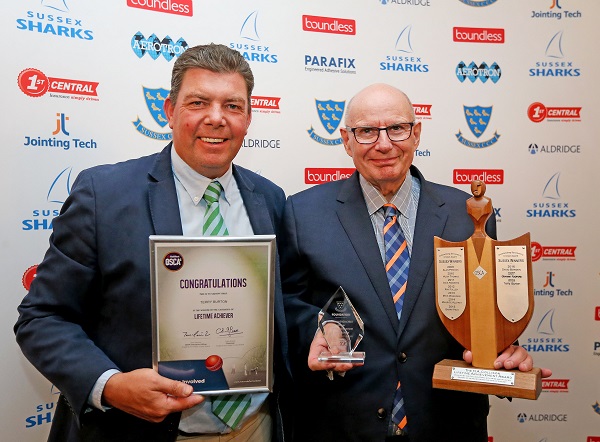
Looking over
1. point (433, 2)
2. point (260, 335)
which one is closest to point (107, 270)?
point (260, 335)

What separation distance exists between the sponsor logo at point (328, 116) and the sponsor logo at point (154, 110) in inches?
32.9

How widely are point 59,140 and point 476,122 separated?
237 centimetres

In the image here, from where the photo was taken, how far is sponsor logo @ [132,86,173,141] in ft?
8.28

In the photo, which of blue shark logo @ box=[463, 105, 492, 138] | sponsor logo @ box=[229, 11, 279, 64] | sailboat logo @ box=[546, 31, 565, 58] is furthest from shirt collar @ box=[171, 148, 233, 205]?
sailboat logo @ box=[546, 31, 565, 58]

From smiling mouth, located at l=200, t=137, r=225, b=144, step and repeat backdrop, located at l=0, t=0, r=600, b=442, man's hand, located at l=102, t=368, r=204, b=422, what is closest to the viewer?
man's hand, located at l=102, t=368, r=204, b=422

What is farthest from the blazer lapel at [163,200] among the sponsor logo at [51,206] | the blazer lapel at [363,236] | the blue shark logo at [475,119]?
the blue shark logo at [475,119]

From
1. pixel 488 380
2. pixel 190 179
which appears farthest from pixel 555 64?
pixel 190 179

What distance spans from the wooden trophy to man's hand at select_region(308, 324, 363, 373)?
1.10 feet

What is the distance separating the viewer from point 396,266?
1830 millimetres

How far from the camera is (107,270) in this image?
1531mm

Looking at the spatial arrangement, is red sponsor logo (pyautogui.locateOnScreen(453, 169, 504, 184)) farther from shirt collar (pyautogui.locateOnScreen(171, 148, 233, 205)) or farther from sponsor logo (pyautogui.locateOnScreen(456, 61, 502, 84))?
shirt collar (pyautogui.locateOnScreen(171, 148, 233, 205))

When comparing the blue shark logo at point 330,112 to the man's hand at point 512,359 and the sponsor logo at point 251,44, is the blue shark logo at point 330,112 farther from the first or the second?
the man's hand at point 512,359

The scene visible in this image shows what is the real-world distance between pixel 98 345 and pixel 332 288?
0.84 m
